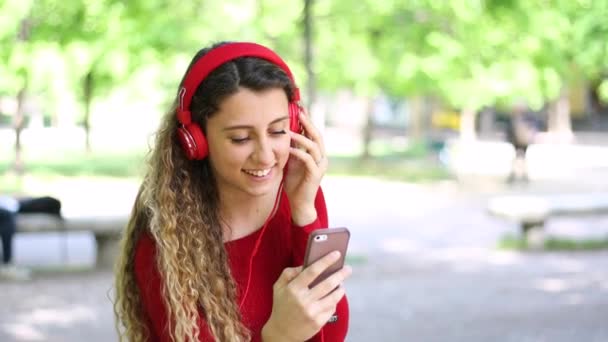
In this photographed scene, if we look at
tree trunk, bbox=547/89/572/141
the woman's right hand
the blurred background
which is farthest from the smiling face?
tree trunk, bbox=547/89/572/141

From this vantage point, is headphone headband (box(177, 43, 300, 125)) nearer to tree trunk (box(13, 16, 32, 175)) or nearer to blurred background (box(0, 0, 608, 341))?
blurred background (box(0, 0, 608, 341))

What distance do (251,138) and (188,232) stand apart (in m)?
0.24

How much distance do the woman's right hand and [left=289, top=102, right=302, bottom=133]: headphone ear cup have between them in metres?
0.34

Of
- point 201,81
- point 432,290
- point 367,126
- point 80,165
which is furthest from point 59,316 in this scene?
point 367,126

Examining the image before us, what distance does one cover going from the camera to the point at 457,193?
18266 millimetres

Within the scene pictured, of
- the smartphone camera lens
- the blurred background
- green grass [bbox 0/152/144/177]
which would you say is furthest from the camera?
green grass [bbox 0/152/144/177]

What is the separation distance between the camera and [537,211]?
1163 cm

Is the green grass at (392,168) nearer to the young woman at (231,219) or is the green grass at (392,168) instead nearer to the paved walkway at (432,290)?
the paved walkway at (432,290)

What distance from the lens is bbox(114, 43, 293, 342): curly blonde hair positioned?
1852 millimetres

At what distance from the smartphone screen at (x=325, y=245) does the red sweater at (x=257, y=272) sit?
154mm

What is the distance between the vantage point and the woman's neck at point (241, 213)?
78.1 inches

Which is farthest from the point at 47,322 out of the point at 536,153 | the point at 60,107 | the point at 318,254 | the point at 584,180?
the point at 60,107

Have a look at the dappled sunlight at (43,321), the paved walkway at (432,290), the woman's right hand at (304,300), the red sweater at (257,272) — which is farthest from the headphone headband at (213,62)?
the dappled sunlight at (43,321)

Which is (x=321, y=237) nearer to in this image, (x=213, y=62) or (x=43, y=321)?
(x=213, y=62)
